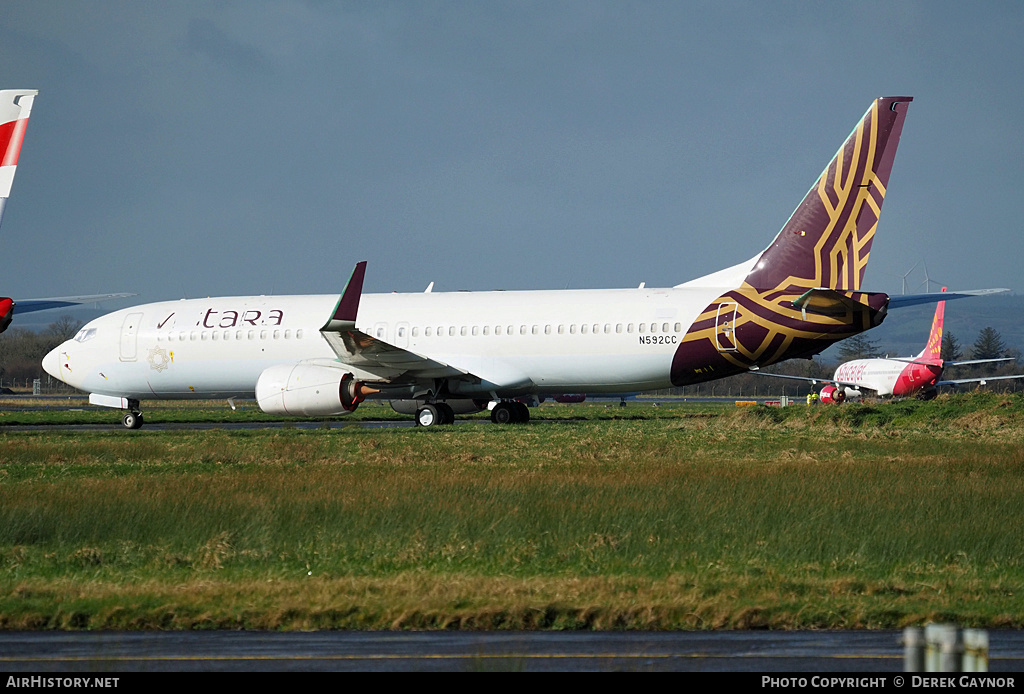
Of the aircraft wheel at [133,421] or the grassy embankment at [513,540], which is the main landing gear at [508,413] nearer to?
the aircraft wheel at [133,421]

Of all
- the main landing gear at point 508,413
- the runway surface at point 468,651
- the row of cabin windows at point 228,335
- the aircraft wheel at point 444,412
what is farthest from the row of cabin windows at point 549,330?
the runway surface at point 468,651

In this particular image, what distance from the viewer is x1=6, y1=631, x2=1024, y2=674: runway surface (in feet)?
25.3

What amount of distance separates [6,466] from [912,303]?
80.9 ft

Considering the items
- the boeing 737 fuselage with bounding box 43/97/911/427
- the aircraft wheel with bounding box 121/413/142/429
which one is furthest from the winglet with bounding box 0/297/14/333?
the aircraft wheel with bounding box 121/413/142/429

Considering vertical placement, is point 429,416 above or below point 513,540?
above

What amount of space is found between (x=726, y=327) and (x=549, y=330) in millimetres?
5140

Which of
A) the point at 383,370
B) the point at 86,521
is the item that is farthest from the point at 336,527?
the point at 383,370

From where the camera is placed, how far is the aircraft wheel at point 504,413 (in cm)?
3741

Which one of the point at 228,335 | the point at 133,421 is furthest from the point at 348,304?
the point at 133,421

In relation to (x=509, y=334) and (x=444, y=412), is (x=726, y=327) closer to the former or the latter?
(x=509, y=334)

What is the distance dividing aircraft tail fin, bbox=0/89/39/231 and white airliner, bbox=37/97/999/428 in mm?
18647

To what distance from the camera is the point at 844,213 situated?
32.3m

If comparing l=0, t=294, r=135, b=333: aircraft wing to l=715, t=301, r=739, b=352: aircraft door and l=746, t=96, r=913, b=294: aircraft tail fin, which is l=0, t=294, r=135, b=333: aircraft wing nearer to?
l=715, t=301, r=739, b=352: aircraft door
